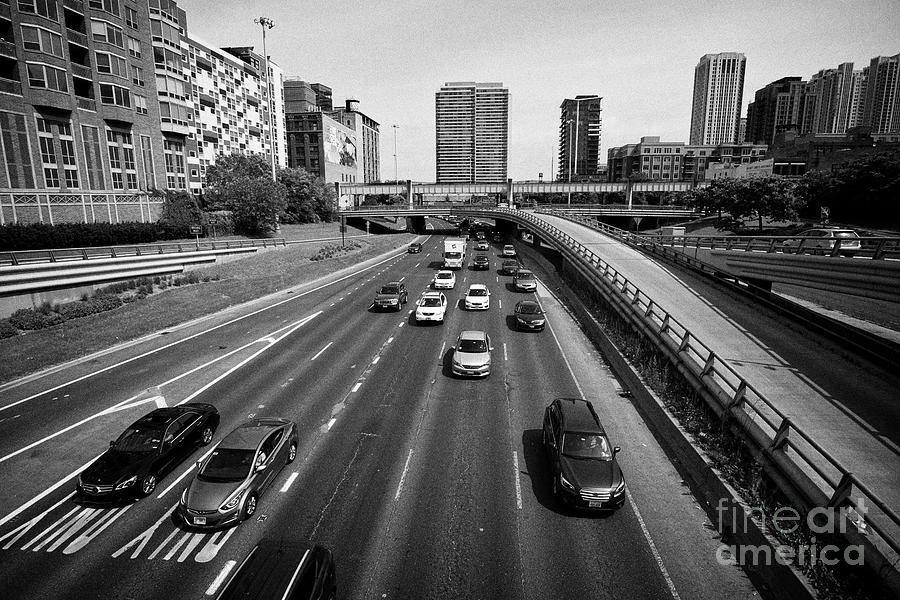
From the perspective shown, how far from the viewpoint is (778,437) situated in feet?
36.3

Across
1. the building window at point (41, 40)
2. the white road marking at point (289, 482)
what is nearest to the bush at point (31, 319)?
the white road marking at point (289, 482)

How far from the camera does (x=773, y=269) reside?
24531 millimetres

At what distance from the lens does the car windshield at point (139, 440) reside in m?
13.0

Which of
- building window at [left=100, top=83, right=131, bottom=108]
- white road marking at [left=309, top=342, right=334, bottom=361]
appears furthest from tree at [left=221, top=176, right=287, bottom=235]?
white road marking at [left=309, top=342, right=334, bottom=361]

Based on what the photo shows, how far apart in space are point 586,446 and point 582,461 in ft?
1.75

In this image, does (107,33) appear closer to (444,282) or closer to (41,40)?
(41,40)

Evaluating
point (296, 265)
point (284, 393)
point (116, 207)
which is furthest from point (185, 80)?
point (284, 393)

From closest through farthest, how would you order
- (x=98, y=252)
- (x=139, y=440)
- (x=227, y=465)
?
1. (x=227, y=465)
2. (x=139, y=440)
3. (x=98, y=252)

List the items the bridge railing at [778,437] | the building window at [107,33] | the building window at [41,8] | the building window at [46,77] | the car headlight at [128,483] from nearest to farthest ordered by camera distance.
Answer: the bridge railing at [778,437]
the car headlight at [128,483]
the building window at [41,8]
the building window at [46,77]
the building window at [107,33]

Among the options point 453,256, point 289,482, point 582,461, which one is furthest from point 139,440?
point 453,256

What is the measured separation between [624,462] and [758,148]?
217 metres

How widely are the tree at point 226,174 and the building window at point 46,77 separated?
18955mm

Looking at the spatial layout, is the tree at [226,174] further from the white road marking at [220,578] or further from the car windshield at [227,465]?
the white road marking at [220,578]

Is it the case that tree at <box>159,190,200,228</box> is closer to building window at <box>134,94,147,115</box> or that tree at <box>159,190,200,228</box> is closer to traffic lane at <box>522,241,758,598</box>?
building window at <box>134,94,147,115</box>
